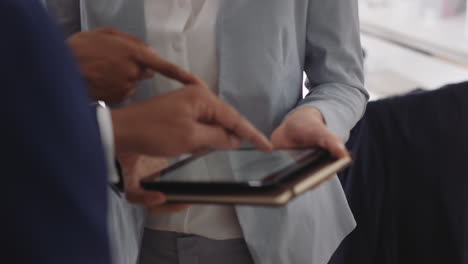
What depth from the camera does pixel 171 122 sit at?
0.44m

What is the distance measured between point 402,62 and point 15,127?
1.47 m

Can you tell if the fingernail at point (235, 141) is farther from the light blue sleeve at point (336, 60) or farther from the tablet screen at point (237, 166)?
the light blue sleeve at point (336, 60)

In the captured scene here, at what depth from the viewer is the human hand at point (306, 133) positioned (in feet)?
1.71

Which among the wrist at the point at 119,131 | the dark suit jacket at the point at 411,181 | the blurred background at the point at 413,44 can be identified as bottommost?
the blurred background at the point at 413,44

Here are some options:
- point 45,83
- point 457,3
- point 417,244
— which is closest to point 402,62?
point 457,3

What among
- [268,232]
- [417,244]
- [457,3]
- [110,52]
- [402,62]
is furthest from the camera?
[457,3]

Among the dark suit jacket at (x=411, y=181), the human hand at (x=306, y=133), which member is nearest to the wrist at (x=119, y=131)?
the human hand at (x=306, y=133)

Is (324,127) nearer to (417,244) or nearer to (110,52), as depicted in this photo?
(110,52)

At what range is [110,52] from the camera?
472mm

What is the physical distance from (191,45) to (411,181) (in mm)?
448

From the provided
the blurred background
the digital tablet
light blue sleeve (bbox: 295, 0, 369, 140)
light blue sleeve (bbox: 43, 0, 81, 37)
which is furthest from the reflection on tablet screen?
the blurred background

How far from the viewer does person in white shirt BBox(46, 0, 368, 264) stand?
63 centimetres

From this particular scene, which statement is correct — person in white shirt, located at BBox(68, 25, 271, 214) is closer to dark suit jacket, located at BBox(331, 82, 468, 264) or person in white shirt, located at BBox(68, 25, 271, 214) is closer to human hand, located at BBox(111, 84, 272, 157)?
human hand, located at BBox(111, 84, 272, 157)

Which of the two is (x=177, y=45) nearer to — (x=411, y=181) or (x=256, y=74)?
(x=256, y=74)
